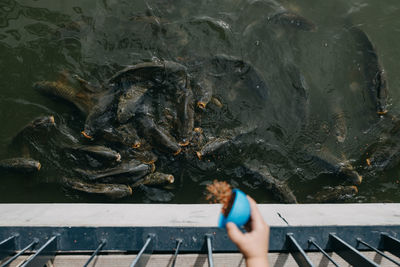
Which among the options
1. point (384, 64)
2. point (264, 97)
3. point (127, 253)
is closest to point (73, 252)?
point (127, 253)

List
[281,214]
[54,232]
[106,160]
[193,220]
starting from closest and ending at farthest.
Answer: [54,232] < [193,220] < [281,214] < [106,160]

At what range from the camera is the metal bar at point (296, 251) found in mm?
2731

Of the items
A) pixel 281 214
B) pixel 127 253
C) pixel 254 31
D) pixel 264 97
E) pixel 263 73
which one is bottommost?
pixel 127 253

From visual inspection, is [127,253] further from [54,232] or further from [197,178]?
[197,178]

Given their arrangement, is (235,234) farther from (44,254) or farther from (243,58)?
(243,58)

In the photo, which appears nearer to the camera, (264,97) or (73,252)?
(73,252)

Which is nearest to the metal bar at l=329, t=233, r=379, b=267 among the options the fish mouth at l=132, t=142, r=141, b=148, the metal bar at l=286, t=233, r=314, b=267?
the metal bar at l=286, t=233, r=314, b=267

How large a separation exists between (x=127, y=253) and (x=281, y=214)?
185cm

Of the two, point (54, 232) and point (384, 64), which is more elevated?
point (384, 64)

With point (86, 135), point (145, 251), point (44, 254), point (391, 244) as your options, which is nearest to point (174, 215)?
point (145, 251)

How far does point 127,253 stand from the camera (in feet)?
10.2

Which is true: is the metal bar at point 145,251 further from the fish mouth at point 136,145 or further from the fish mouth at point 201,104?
the fish mouth at point 201,104

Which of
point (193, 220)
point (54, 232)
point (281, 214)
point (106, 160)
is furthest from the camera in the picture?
point (106, 160)

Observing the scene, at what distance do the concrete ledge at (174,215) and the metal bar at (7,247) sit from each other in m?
0.17
